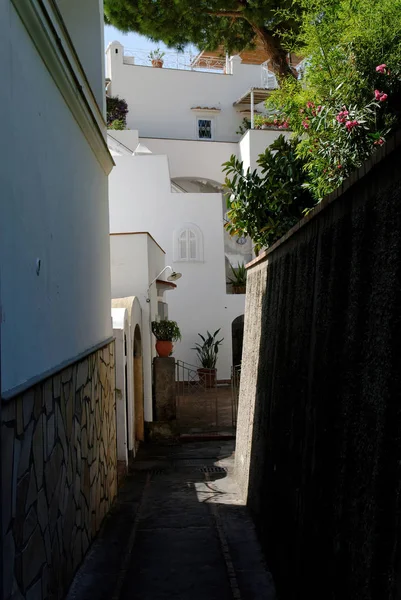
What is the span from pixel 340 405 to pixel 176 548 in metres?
3.65

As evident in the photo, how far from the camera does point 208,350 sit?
23.6 metres

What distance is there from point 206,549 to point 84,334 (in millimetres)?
2522

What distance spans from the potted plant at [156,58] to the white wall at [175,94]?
52 centimetres

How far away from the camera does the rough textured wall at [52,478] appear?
3.56 m

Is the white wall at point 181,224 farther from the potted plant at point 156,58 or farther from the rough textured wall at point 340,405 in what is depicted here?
the rough textured wall at point 340,405

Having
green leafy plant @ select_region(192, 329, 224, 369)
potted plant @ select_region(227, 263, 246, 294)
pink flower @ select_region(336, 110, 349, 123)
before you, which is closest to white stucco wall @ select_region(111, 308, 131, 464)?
pink flower @ select_region(336, 110, 349, 123)

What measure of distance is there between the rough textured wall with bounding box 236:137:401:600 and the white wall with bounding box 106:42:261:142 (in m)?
24.8

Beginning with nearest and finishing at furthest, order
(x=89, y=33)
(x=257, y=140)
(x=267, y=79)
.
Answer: (x=89, y=33), (x=257, y=140), (x=267, y=79)

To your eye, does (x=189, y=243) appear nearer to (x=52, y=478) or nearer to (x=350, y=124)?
(x=350, y=124)

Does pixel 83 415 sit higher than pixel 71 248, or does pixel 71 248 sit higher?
pixel 71 248

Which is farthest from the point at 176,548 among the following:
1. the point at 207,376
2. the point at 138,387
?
the point at 207,376

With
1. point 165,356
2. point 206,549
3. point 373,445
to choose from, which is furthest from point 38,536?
point 165,356

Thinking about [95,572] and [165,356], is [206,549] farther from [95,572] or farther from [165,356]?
[165,356]

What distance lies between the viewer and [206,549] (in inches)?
262
